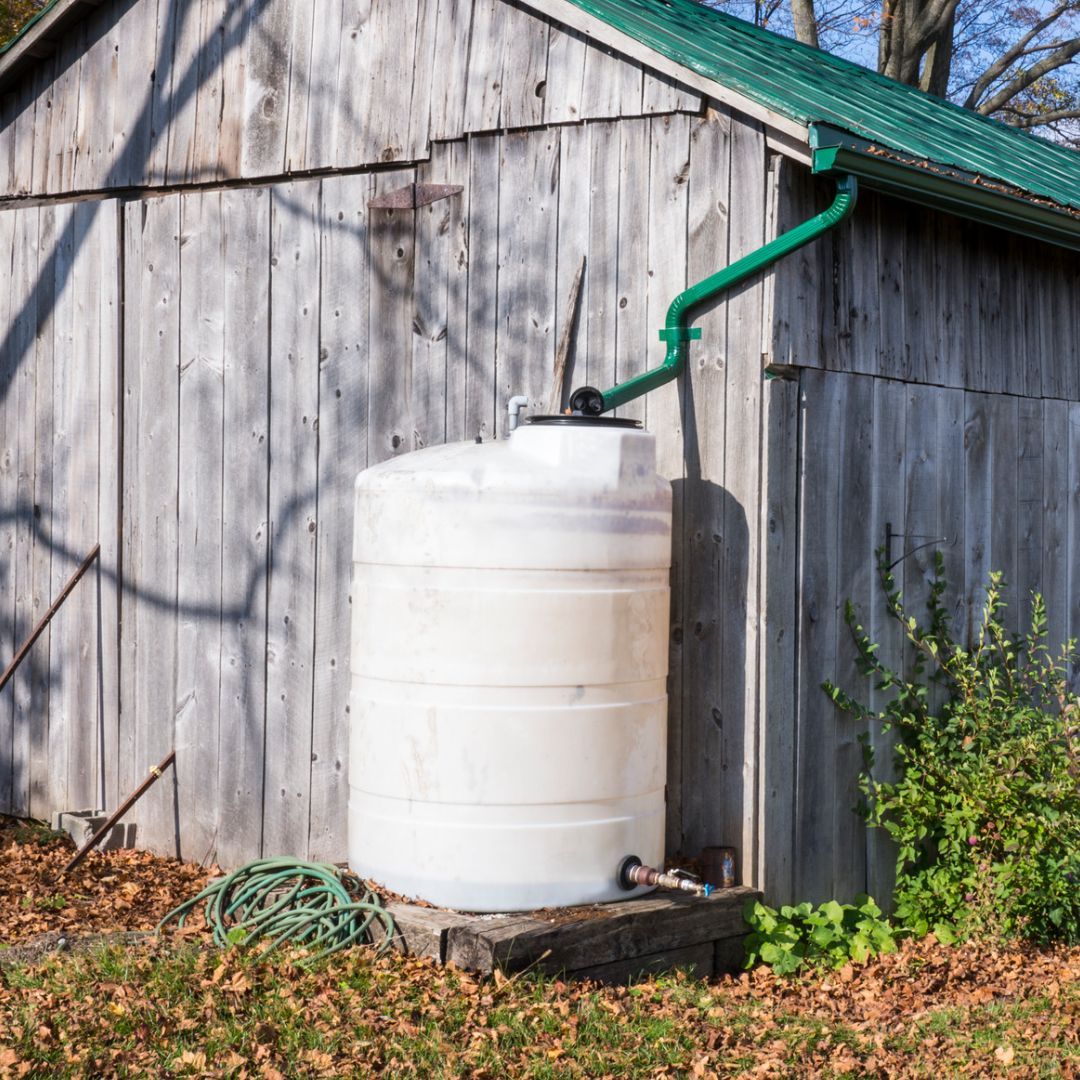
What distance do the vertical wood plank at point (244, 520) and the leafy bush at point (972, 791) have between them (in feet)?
8.87

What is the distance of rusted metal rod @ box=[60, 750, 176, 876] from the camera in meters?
7.37

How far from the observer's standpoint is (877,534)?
643 centimetres

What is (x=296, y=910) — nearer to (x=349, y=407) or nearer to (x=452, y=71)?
(x=349, y=407)

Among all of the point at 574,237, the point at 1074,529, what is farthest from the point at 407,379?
the point at 1074,529

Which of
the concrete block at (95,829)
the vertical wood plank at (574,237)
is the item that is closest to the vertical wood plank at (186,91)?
the vertical wood plank at (574,237)

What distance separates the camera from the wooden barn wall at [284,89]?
6438 mm

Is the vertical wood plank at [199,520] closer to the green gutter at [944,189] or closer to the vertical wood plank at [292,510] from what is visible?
the vertical wood plank at [292,510]

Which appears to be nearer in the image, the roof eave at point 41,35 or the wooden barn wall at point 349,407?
the wooden barn wall at point 349,407

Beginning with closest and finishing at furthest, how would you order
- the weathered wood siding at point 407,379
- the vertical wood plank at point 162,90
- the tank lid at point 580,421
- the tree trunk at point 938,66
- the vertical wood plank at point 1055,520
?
the tank lid at point 580,421 < the weathered wood siding at point 407,379 < the vertical wood plank at point 1055,520 < the vertical wood plank at point 162,90 < the tree trunk at point 938,66

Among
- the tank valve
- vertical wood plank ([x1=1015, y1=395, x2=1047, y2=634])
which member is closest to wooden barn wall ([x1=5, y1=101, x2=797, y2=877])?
the tank valve

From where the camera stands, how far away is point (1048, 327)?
24.7 feet

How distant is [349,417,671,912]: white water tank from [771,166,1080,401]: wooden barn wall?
99cm

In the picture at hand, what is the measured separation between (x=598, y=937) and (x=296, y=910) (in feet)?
3.63

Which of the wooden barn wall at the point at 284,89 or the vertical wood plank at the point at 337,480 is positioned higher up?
the wooden barn wall at the point at 284,89
